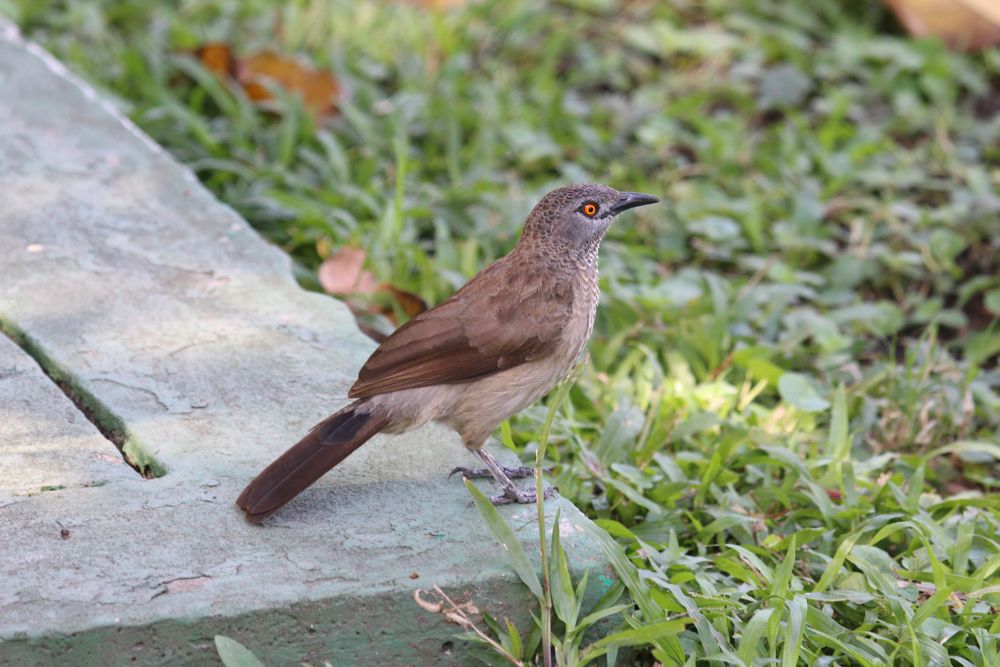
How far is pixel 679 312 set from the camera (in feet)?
18.5

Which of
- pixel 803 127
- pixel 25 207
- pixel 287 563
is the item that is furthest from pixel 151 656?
pixel 803 127

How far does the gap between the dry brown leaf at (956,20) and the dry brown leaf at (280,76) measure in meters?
3.77

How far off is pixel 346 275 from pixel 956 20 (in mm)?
4768

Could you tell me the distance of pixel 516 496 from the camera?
371cm

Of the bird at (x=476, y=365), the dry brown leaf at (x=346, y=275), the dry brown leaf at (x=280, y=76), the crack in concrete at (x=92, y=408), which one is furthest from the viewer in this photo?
the dry brown leaf at (x=280, y=76)

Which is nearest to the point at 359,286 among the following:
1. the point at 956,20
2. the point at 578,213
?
the point at 578,213

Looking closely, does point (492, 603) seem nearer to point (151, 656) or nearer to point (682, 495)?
point (151, 656)

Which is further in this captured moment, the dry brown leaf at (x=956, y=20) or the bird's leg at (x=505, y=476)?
the dry brown leaf at (x=956, y=20)

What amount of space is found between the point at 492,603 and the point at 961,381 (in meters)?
2.69

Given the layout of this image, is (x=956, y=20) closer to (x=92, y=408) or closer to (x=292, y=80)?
(x=292, y=80)

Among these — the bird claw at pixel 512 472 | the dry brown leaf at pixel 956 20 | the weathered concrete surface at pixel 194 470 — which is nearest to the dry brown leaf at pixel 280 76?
the weathered concrete surface at pixel 194 470

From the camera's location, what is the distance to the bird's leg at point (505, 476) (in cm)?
371

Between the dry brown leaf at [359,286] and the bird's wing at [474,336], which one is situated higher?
the bird's wing at [474,336]

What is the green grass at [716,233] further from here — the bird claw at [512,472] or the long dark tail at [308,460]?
the long dark tail at [308,460]
